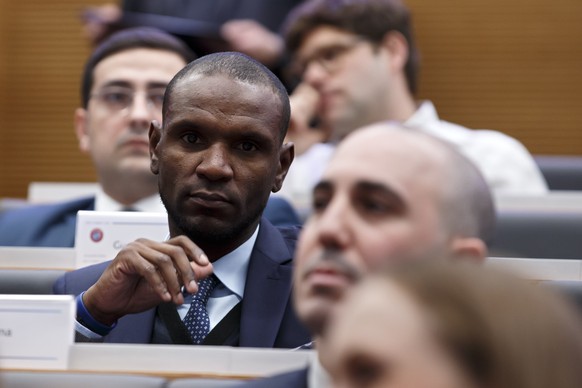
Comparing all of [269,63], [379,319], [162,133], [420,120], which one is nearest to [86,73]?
[269,63]

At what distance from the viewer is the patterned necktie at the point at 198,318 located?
1262 mm

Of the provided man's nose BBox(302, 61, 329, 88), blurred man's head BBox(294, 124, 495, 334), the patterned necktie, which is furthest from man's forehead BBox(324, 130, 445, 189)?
man's nose BBox(302, 61, 329, 88)

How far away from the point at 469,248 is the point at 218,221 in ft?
1.41

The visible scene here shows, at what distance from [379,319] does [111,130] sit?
146cm

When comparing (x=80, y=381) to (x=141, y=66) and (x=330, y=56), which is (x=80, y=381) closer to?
(x=141, y=66)

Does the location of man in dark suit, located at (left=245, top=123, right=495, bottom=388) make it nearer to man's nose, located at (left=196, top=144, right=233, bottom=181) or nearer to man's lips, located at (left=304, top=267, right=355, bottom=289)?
man's lips, located at (left=304, top=267, right=355, bottom=289)

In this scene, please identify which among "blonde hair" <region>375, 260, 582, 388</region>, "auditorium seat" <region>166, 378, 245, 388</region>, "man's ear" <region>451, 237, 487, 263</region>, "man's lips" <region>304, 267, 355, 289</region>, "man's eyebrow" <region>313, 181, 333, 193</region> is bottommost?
"auditorium seat" <region>166, 378, 245, 388</region>

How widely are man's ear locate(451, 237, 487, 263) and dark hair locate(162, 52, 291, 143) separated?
0.46 metres

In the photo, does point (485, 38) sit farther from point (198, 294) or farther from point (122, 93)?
point (198, 294)

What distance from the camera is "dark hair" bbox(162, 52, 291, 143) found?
1346 millimetres

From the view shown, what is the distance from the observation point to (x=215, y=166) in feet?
4.19

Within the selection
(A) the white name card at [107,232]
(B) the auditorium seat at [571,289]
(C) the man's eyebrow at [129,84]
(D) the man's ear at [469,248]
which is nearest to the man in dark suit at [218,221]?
(A) the white name card at [107,232]

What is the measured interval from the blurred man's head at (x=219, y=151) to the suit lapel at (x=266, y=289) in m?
0.03

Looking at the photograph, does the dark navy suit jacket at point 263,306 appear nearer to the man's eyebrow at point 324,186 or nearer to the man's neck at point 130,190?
the man's eyebrow at point 324,186
